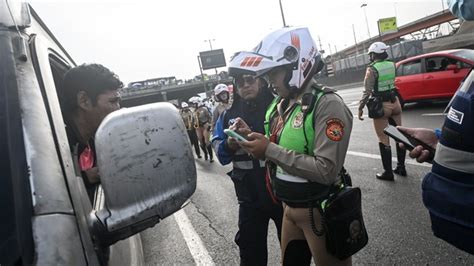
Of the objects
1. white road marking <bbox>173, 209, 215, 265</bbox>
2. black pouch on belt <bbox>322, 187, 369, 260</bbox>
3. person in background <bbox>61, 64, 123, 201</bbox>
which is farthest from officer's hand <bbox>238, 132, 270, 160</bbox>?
white road marking <bbox>173, 209, 215, 265</bbox>

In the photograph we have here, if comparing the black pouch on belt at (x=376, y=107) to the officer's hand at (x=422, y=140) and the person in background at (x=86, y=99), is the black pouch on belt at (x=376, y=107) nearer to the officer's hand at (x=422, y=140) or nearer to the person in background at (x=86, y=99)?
the officer's hand at (x=422, y=140)

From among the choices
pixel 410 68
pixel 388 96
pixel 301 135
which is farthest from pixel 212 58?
pixel 301 135

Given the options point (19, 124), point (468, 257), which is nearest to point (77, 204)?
point (19, 124)

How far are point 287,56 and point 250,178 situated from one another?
108 centimetres

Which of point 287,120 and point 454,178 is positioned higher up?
point 287,120

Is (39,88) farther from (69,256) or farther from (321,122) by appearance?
(321,122)

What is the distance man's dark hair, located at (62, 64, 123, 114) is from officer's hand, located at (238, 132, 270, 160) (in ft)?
2.44

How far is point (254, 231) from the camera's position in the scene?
2494mm

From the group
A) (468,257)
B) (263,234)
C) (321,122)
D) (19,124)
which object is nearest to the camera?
(19,124)

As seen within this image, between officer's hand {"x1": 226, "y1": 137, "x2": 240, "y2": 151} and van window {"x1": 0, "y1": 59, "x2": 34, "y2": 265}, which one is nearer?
van window {"x1": 0, "y1": 59, "x2": 34, "y2": 265}

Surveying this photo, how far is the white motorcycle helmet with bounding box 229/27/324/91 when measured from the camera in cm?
181

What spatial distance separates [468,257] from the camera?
2768 millimetres

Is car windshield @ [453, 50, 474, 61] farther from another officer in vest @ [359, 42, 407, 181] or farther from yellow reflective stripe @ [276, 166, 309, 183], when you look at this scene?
yellow reflective stripe @ [276, 166, 309, 183]

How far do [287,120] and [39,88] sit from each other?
1226 mm
